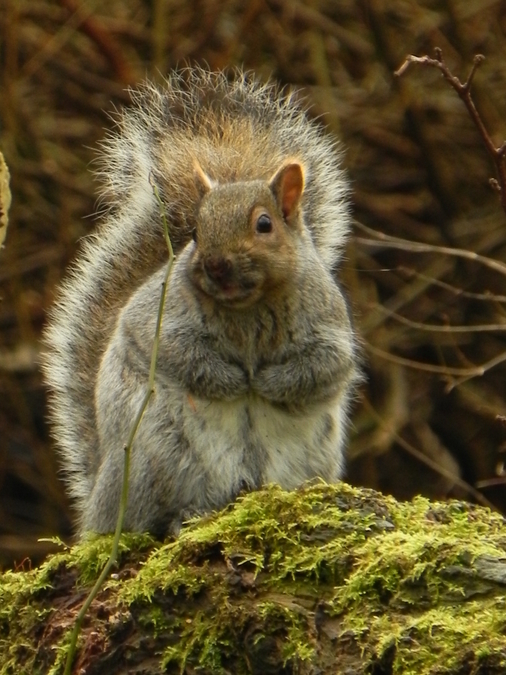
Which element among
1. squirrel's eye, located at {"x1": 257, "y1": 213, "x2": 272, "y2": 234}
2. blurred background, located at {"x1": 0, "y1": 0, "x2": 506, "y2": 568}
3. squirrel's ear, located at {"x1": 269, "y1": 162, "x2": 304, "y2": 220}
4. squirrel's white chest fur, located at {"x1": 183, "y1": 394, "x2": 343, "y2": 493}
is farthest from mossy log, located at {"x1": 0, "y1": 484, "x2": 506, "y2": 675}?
blurred background, located at {"x1": 0, "y1": 0, "x2": 506, "y2": 568}

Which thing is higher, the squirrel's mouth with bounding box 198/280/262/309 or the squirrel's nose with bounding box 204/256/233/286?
the squirrel's nose with bounding box 204/256/233/286

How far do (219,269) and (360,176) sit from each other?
11.8 feet

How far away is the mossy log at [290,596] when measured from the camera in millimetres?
Answer: 2568

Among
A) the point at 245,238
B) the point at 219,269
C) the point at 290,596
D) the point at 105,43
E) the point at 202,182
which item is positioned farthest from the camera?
the point at 105,43

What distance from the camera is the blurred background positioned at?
21.6 feet

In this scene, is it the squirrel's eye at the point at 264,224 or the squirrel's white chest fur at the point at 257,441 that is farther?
the squirrel's eye at the point at 264,224

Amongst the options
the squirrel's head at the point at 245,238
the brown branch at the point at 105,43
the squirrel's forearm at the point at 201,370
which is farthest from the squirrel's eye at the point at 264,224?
the brown branch at the point at 105,43

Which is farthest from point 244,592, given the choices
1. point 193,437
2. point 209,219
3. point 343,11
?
point 343,11

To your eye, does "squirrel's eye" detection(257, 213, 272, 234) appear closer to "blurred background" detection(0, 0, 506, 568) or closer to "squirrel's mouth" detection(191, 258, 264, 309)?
"squirrel's mouth" detection(191, 258, 264, 309)

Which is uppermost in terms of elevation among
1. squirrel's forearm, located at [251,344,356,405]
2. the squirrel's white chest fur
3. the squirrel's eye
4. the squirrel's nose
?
the squirrel's eye

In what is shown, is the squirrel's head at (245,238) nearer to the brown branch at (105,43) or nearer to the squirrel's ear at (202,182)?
the squirrel's ear at (202,182)

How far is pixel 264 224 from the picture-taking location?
3732 mm

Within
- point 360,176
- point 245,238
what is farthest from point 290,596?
point 360,176

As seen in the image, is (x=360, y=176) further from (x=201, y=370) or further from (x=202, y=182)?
(x=201, y=370)
